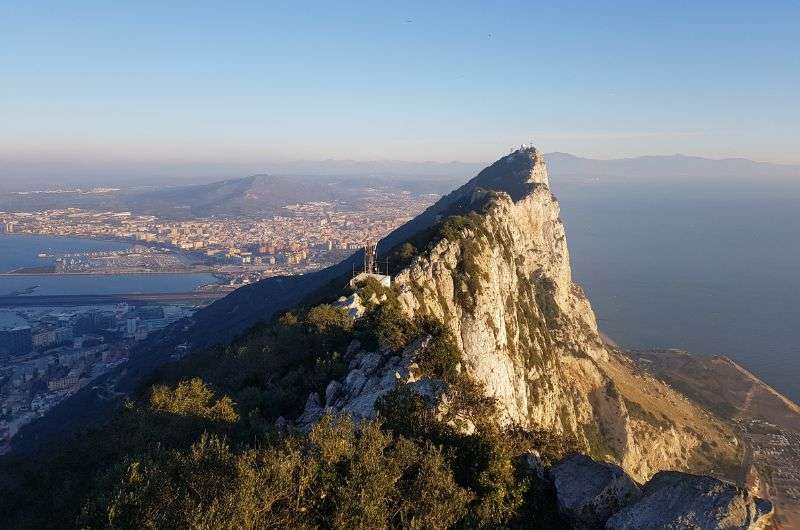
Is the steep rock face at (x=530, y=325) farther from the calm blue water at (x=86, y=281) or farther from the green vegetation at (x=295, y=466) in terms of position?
the calm blue water at (x=86, y=281)

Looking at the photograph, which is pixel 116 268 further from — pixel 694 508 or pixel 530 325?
pixel 694 508

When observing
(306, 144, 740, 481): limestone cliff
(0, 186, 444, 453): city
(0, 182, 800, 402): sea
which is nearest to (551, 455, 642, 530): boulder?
(306, 144, 740, 481): limestone cliff

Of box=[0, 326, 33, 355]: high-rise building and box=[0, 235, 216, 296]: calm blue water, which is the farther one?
box=[0, 235, 216, 296]: calm blue water

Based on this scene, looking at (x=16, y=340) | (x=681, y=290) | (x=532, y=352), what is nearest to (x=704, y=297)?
(x=681, y=290)

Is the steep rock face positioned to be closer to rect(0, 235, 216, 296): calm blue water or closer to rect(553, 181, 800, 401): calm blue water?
rect(553, 181, 800, 401): calm blue water

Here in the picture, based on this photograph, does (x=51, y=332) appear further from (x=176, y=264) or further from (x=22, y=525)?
(x=22, y=525)

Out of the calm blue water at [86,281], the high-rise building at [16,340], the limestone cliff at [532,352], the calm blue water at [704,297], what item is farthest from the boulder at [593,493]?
the calm blue water at [86,281]
